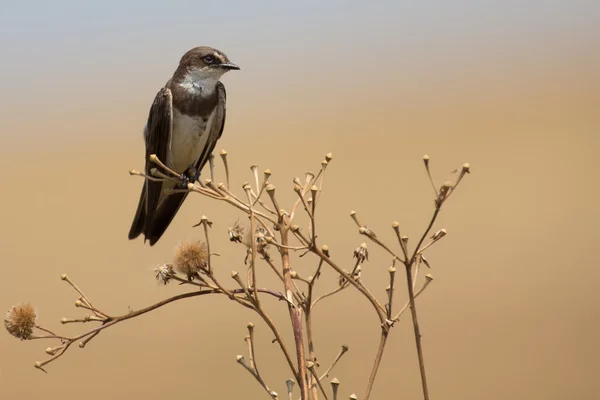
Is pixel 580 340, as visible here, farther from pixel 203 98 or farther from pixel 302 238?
pixel 302 238

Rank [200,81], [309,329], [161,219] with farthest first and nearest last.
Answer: [200,81] < [161,219] < [309,329]

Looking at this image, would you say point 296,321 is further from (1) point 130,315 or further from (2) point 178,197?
(2) point 178,197

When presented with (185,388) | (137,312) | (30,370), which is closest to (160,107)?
(137,312)

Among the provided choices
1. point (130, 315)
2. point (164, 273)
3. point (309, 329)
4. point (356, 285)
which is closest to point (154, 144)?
point (164, 273)

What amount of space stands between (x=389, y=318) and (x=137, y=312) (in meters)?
0.54

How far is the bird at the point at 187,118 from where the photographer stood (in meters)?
5.46

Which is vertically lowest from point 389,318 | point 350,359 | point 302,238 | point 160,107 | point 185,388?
point 389,318

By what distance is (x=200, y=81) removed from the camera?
5629mm

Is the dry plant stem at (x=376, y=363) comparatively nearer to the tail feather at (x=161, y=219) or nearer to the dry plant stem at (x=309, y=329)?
the dry plant stem at (x=309, y=329)

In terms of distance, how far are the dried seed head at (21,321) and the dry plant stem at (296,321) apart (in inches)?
26.2

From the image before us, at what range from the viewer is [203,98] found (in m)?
5.59

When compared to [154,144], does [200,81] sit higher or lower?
higher

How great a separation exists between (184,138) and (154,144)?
183mm

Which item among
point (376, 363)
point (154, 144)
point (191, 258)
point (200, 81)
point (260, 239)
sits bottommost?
point (376, 363)
